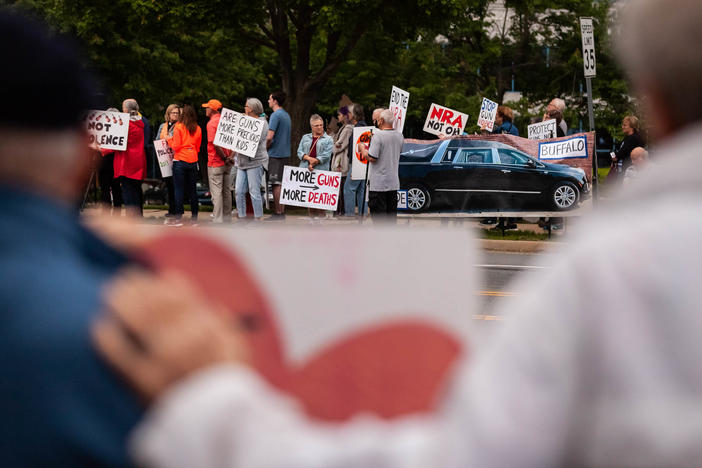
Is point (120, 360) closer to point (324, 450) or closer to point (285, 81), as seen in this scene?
point (324, 450)

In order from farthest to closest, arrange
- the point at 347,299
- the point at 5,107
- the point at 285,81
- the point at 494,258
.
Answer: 1. the point at 285,81
2. the point at 494,258
3. the point at 347,299
4. the point at 5,107

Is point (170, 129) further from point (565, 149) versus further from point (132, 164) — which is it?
point (565, 149)

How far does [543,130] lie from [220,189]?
5.47m

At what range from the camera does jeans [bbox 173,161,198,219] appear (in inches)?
595

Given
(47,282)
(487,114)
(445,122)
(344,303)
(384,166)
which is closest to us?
(47,282)

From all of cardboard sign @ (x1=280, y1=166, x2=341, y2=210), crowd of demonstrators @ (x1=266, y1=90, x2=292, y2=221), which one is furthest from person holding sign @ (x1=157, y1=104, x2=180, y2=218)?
cardboard sign @ (x1=280, y1=166, x2=341, y2=210)

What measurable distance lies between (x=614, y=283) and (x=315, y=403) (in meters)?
0.67

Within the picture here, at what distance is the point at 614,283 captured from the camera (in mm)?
1056

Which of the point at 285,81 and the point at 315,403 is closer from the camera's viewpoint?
the point at 315,403

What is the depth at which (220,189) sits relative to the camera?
1566 cm

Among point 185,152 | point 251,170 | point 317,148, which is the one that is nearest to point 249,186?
point 251,170

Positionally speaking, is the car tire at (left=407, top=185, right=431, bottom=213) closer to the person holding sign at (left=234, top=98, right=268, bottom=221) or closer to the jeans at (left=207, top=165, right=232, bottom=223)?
the person holding sign at (left=234, top=98, right=268, bottom=221)

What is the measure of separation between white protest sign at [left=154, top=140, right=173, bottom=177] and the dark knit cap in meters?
14.5

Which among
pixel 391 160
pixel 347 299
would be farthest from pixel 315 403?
pixel 391 160
